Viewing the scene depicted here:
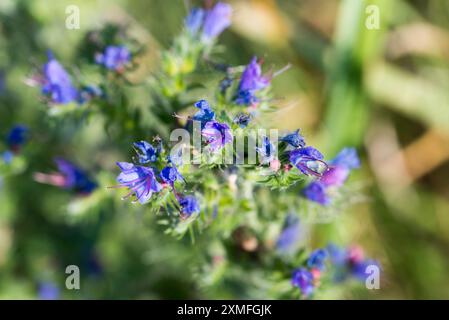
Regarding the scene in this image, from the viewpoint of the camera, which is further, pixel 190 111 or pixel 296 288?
pixel 190 111

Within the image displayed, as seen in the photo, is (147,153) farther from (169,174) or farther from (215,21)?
(215,21)

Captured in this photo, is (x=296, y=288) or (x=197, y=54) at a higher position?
(x=197, y=54)

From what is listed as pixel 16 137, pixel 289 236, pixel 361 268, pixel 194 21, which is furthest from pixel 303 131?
pixel 16 137

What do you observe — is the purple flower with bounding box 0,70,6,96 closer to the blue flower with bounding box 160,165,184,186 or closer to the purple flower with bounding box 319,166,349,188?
the blue flower with bounding box 160,165,184,186

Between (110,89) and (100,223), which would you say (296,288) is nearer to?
(110,89)

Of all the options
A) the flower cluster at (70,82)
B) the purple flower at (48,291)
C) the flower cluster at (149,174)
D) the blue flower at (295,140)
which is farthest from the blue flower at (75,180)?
the blue flower at (295,140)

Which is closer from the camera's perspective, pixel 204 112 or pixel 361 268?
pixel 204 112

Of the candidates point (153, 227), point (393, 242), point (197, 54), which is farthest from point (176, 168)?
point (393, 242)
